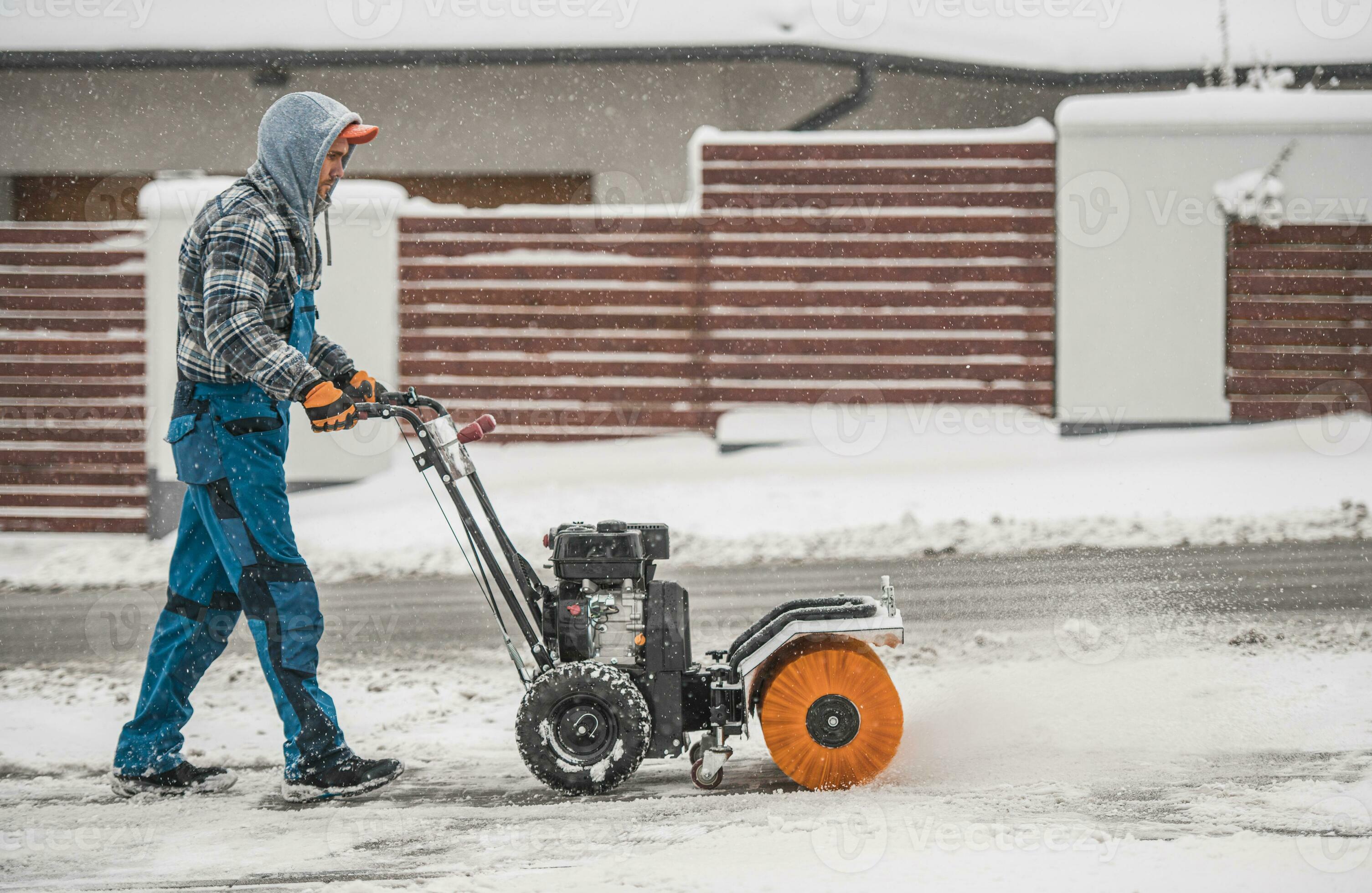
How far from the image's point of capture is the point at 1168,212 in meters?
8.08

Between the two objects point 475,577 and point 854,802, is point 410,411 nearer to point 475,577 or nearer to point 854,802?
point 475,577

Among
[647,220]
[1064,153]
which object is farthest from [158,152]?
[1064,153]

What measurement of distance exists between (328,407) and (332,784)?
1.04m

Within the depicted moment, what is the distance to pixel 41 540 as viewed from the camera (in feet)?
25.7

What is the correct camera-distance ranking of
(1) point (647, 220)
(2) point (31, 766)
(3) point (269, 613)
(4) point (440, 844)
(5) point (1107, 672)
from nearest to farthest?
(4) point (440, 844)
(3) point (269, 613)
(2) point (31, 766)
(5) point (1107, 672)
(1) point (647, 220)

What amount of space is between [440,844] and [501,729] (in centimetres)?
109

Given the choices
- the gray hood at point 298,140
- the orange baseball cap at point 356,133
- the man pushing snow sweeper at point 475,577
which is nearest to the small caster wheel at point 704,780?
the man pushing snow sweeper at point 475,577

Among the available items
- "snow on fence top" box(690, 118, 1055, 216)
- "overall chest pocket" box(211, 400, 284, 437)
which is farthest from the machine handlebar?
"snow on fence top" box(690, 118, 1055, 216)

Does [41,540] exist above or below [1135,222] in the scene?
below

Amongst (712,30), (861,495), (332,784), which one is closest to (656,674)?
(332,784)

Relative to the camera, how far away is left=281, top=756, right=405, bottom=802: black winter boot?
329cm

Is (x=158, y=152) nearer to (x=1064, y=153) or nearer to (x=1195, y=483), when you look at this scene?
(x=1064, y=153)

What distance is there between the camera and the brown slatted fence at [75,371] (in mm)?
7785

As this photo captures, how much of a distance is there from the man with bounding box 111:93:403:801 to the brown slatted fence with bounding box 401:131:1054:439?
498 cm
